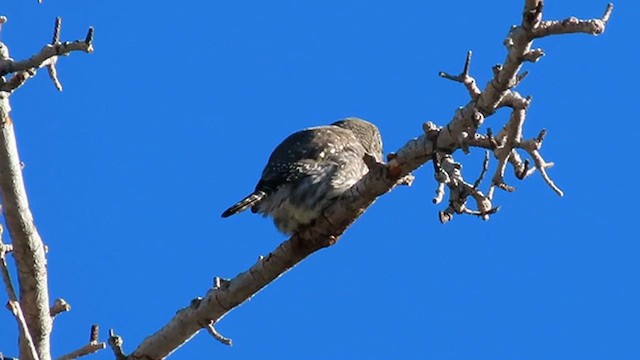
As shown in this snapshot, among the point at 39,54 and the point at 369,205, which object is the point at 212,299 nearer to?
the point at 369,205

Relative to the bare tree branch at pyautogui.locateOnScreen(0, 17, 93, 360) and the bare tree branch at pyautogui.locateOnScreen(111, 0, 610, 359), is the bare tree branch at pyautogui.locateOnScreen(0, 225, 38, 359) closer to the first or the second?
the bare tree branch at pyautogui.locateOnScreen(0, 17, 93, 360)

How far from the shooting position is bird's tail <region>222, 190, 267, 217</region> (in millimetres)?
8177

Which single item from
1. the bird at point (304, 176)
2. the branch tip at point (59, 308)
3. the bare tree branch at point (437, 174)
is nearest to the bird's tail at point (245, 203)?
the bird at point (304, 176)

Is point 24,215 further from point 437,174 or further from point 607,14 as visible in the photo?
point 607,14

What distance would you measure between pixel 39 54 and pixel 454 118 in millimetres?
1864

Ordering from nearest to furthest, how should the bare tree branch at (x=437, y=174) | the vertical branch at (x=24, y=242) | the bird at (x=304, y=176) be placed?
the bare tree branch at (x=437, y=174)
the vertical branch at (x=24, y=242)
the bird at (x=304, y=176)

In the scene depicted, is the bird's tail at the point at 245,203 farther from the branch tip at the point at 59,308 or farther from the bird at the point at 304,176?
the branch tip at the point at 59,308

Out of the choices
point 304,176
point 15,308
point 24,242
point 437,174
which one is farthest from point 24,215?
point 304,176

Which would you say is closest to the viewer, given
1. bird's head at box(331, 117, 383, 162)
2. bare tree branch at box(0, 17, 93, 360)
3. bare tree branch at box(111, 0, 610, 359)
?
bare tree branch at box(111, 0, 610, 359)

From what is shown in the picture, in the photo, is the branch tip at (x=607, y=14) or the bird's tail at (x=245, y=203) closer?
the branch tip at (x=607, y=14)

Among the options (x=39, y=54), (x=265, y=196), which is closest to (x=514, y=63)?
(x=39, y=54)


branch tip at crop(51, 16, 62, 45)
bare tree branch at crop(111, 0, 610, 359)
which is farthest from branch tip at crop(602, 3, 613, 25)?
branch tip at crop(51, 16, 62, 45)

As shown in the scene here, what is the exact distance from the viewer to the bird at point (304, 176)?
7.90m

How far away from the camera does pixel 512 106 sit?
5.73 m
